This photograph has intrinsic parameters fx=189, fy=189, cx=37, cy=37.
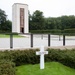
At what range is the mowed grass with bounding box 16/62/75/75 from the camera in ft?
18.8

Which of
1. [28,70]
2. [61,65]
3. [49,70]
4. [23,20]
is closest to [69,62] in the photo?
[61,65]

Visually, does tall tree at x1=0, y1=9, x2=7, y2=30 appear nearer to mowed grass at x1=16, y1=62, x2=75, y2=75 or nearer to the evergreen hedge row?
the evergreen hedge row

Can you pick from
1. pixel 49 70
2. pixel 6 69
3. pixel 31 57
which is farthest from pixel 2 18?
pixel 6 69

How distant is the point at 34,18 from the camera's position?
72375 mm

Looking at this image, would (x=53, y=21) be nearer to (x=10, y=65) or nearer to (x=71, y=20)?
(x=71, y=20)

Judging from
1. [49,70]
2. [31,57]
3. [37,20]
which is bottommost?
[49,70]

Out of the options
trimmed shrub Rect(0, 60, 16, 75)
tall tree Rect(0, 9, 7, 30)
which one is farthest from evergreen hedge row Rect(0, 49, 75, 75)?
tall tree Rect(0, 9, 7, 30)

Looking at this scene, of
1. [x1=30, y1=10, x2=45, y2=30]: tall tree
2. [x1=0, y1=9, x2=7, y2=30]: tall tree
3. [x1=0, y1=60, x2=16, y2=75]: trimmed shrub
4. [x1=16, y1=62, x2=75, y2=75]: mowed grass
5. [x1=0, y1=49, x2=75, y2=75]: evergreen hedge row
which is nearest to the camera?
[x1=0, y1=60, x2=16, y2=75]: trimmed shrub

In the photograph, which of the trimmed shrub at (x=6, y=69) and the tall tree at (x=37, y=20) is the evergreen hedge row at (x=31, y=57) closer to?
the trimmed shrub at (x=6, y=69)

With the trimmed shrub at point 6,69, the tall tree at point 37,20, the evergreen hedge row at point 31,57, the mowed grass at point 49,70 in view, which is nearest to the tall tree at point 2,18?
the tall tree at point 37,20

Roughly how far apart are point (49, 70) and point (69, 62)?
1.24 meters

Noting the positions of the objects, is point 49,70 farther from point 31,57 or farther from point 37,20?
point 37,20

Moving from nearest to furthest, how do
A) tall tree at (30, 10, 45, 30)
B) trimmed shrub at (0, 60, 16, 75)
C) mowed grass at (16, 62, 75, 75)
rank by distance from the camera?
trimmed shrub at (0, 60, 16, 75), mowed grass at (16, 62, 75, 75), tall tree at (30, 10, 45, 30)

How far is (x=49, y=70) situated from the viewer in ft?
19.5
